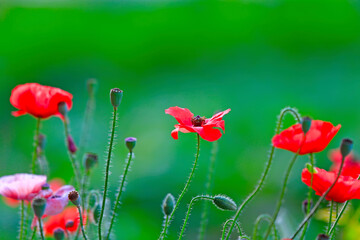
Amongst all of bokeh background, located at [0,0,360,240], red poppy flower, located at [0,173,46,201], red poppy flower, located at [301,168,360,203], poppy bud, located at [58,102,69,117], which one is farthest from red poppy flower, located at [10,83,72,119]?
bokeh background, located at [0,0,360,240]

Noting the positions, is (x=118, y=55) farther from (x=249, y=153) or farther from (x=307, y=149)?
(x=307, y=149)

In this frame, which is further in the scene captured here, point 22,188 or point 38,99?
point 38,99

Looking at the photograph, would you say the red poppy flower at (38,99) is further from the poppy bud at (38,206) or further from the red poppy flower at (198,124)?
the poppy bud at (38,206)

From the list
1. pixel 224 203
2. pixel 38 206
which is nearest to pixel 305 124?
pixel 224 203

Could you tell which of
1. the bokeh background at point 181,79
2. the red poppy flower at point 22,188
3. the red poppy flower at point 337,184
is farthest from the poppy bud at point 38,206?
the bokeh background at point 181,79

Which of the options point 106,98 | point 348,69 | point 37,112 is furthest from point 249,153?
point 37,112

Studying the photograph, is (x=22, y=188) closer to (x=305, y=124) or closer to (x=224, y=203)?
(x=224, y=203)
